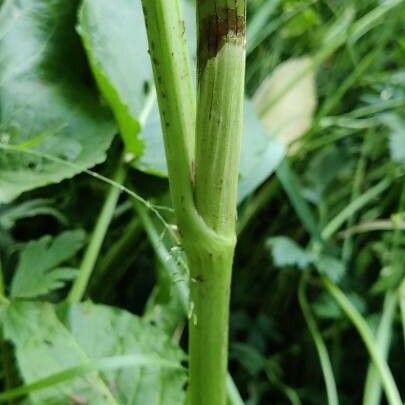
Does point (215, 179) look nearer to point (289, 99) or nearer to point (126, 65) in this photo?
point (126, 65)

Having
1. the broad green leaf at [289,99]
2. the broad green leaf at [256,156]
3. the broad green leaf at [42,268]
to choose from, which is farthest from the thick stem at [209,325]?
the broad green leaf at [289,99]

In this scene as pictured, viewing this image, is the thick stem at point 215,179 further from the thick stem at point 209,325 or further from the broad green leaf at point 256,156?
the broad green leaf at point 256,156

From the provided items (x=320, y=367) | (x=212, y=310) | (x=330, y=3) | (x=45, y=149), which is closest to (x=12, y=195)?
(x=45, y=149)

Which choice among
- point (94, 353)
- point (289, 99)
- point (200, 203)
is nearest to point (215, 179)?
point (200, 203)

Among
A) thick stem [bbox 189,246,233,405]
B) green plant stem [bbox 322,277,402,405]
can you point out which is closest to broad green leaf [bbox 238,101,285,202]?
green plant stem [bbox 322,277,402,405]

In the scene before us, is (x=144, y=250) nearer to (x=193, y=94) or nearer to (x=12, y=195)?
(x=12, y=195)

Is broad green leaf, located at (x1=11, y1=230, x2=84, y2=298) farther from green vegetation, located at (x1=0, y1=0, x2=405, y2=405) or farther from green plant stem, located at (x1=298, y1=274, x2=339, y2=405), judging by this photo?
green plant stem, located at (x1=298, y1=274, x2=339, y2=405)

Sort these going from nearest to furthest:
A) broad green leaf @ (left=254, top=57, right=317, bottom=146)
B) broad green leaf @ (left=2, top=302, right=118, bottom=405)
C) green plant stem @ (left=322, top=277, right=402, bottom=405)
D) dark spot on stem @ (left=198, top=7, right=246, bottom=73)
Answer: dark spot on stem @ (left=198, top=7, right=246, bottom=73)
broad green leaf @ (left=2, top=302, right=118, bottom=405)
green plant stem @ (left=322, top=277, right=402, bottom=405)
broad green leaf @ (left=254, top=57, right=317, bottom=146)
